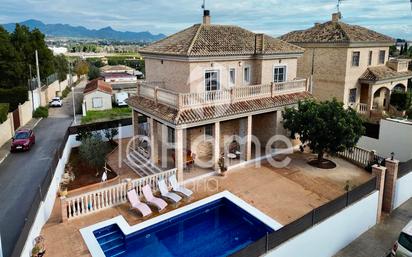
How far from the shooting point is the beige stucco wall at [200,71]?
1858cm

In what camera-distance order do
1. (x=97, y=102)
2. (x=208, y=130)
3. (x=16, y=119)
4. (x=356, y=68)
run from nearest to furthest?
1. (x=208, y=130)
2. (x=356, y=68)
3. (x=16, y=119)
4. (x=97, y=102)

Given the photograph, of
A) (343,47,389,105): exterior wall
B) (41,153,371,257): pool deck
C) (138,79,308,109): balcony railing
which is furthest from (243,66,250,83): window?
(343,47,389,105): exterior wall

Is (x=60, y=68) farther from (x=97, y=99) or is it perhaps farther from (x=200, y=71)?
(x=200, y=71)

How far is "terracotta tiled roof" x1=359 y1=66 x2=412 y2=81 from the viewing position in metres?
29.8

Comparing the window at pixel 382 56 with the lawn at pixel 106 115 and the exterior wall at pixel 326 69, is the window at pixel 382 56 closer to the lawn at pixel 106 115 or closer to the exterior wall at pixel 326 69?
the exterior wall at pixel 326 69

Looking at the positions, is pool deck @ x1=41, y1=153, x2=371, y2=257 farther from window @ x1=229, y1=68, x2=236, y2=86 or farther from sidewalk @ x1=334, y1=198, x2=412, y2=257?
window @ x1=229, y1=68, x2=236, y2=86

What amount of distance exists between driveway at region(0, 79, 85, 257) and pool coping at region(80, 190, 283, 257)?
2838 millimetres

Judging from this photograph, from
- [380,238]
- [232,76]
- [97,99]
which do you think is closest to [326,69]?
[232,76]

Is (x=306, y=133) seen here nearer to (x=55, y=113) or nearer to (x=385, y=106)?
(x=385, y=106)

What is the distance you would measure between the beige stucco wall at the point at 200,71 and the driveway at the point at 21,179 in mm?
9780

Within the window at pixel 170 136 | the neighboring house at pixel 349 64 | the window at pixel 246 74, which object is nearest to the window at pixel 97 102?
the neighboring house at pixel 349 64

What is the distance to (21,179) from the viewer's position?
19.3m

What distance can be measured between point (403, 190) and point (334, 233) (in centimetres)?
627

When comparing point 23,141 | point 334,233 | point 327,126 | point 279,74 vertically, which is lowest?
point 334,233
